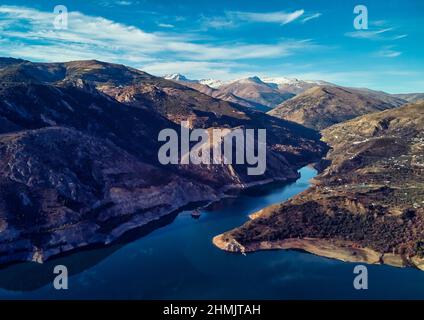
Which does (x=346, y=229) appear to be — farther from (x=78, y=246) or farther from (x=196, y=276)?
(x=78, y=246)

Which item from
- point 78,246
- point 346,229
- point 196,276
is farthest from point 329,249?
point 78,246

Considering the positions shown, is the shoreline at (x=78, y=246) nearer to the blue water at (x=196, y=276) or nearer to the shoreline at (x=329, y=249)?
the blue water at (x=196, y=276)

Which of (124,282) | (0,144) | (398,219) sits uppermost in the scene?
(0,144)

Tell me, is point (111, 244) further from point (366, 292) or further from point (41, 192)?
point (366, 292)

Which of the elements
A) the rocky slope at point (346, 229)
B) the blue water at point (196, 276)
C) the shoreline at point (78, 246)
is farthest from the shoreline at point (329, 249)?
the shoreline at point (78, 246)

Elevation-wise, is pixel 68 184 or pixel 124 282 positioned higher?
pixel 68 184

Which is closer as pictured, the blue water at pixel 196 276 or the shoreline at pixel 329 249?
the blue water at pixel 196 276

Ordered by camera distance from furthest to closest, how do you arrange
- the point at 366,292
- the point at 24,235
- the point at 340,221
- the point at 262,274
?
the point at 340,221 < the point at 24,235 < the point at 262,274 < the point at 366,292

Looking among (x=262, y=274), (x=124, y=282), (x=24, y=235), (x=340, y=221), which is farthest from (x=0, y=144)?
(x=340, y=221)
